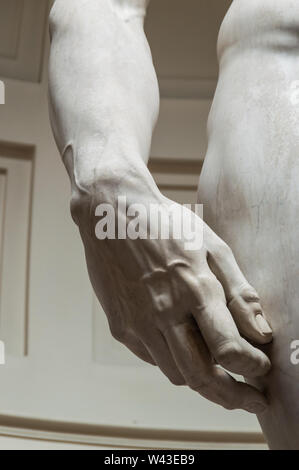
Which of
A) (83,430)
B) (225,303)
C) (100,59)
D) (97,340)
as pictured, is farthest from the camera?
(97,340)

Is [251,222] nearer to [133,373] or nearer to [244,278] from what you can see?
[244,278]

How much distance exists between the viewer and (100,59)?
116 centimetres

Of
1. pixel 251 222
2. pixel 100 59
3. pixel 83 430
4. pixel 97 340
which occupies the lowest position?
pixel 83 430

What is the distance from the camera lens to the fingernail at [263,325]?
3.47 feet

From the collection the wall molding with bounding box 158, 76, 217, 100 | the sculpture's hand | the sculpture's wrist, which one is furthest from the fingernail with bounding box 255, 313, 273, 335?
the wall molding with bounding box 158, 76, 217, 100

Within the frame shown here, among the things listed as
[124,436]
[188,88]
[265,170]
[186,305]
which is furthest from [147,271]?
[188,88]

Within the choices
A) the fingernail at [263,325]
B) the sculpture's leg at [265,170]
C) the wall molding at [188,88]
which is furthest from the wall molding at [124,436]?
the fingernail at [263,325]

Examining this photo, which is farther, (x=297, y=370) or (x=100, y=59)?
(x=100, y=59)

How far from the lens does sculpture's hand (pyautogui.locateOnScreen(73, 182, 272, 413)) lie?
1015 millimetres

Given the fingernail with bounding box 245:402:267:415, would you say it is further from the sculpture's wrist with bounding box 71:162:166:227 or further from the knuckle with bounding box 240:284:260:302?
the sculpture's wrist with bounding box 71:162:166:227

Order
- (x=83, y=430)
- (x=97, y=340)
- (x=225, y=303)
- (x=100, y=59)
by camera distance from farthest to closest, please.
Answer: (x=97, y=340) → (x=83, y=430) → (x=100, y=59) → (x=225, y=303)

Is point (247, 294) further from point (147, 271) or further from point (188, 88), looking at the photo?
point (188, 88)

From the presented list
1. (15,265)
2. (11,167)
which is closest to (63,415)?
(15,265)

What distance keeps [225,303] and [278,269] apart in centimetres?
8
